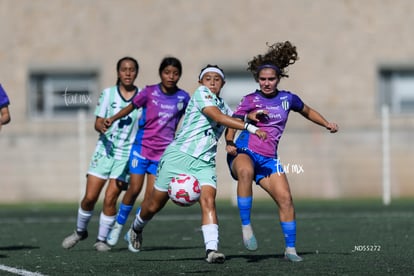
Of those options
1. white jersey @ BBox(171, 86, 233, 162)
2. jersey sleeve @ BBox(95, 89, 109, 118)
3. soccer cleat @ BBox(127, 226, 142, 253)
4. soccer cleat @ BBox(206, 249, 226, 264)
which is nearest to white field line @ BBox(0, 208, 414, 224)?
jersey sleeve @ BBox(95, 89, 109, 118)

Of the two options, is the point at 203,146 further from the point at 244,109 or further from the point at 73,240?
the point at 73,240

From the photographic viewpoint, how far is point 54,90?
29516mm

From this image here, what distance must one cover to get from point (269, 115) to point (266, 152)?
1.18ft

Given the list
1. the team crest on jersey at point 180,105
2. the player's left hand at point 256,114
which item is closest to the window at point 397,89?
the team crest on jersey at point 180,105

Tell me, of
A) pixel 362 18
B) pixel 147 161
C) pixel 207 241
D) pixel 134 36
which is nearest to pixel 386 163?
pixel 362 18

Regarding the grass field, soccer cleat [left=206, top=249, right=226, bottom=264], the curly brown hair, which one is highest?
the curly brown hair

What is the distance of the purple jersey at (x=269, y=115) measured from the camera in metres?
11.0

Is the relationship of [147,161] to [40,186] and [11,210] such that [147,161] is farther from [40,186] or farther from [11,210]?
[40,186]

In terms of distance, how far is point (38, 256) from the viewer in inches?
460

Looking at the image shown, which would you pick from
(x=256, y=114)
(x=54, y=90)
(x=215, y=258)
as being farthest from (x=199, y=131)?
(x=54, y=90)

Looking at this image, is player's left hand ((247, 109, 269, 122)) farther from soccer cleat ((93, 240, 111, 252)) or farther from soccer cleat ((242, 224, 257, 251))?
soccer cleat ((93, 240, 111, 252))

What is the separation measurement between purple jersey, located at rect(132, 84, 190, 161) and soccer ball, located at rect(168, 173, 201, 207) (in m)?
1.70

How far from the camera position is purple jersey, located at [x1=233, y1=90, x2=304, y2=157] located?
11.0 m

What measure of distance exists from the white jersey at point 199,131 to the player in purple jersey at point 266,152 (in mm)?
172
